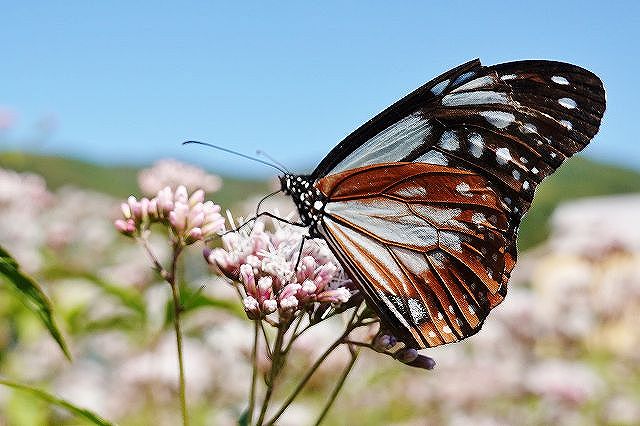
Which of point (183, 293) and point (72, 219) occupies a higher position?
point (72, 219)

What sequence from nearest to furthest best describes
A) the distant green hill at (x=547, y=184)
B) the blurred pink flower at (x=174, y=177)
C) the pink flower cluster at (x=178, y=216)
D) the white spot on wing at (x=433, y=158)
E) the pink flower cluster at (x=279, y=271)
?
the pink flower cluster at (x=279, y=271)
the pink flower cluster at (x=178, y=216)
the white spot on wing at (x=433, y=158)
the blurred pink flower at (x=174, y=177)
the distant green hill at (x=547, y=184)

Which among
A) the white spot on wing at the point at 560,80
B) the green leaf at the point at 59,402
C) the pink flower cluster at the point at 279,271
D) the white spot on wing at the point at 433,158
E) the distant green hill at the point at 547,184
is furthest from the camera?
the distant green hill at the point at 547,184

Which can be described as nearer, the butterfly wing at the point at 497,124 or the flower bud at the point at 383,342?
the flower bud at the point at 383,342

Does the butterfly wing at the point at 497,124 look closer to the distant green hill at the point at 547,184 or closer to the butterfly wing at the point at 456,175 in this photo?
the butterfly wing at the point at 456,175

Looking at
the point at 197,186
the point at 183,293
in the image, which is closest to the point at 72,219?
the point at 197,186

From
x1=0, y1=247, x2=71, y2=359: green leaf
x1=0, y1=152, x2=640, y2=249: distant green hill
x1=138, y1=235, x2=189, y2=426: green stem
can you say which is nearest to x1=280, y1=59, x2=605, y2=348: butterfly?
x1=138, y1=235, x2=189, y2=426: green stem

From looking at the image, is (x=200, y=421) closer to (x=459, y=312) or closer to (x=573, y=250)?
(x=459, y=312)

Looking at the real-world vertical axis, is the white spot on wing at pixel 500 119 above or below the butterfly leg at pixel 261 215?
above

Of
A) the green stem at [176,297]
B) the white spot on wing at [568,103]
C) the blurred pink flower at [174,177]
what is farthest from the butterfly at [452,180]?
the blurred pink flower at [174,177]
